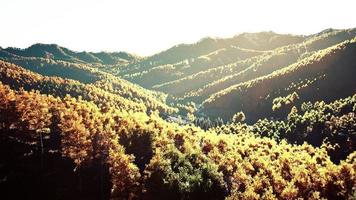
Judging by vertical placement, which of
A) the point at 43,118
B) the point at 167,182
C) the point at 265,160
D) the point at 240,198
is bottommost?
the point at 265,160

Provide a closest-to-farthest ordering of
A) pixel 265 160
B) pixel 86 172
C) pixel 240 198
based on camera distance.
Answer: pixel 240 198 → pixel 86 172 → pixel 265 160

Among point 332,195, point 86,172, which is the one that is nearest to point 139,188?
point 86,172

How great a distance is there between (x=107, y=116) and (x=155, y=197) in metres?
95.7

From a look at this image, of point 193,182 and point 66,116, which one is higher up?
point 66,116

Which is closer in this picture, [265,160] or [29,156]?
[29,156]

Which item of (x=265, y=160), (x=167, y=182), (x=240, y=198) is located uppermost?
(x=167, y=182)

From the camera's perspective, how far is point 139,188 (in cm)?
10838

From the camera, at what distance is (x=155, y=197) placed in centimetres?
9731

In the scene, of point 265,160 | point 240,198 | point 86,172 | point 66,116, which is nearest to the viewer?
point 240,198

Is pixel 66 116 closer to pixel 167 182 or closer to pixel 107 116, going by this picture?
pixel 107 116

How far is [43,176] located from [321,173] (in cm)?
8270

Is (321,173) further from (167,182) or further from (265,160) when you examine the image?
(167,182)

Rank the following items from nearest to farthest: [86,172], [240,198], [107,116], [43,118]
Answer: [240,198]
[86,172]
[43,118]
[107,116]

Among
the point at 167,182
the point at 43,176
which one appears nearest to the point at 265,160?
the point at 167,182
